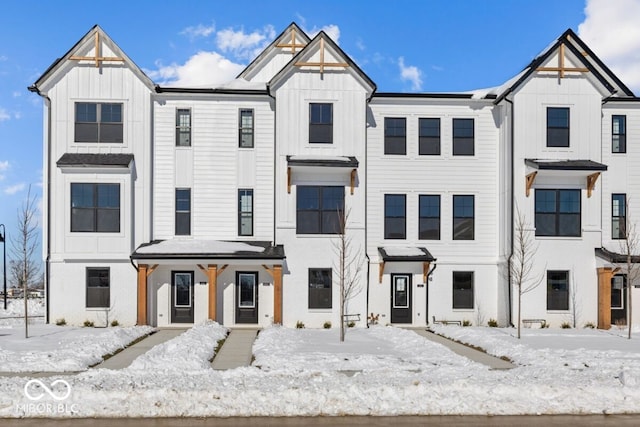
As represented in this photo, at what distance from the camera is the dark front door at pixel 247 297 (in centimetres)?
2559

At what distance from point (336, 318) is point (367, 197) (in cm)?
509

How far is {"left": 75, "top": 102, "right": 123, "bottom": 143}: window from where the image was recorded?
83.5ft

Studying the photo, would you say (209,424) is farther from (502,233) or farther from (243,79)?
(243,79)

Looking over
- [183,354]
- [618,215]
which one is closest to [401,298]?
[618,215]

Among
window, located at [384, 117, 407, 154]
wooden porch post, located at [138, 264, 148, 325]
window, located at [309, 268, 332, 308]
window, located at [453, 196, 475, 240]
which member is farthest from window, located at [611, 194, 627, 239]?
wooden porch post, located at [138, 264, 148, 325]

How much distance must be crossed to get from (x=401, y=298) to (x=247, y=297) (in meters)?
6.29

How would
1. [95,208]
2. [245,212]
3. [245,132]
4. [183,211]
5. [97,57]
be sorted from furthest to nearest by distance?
[245,132]
[245,212]
[183,211]
[97,57]
[95,208]

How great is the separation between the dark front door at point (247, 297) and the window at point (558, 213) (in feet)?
38.0

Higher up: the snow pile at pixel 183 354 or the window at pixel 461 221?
the window at pixel 461 221

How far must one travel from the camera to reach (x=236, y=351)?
59.1 feet

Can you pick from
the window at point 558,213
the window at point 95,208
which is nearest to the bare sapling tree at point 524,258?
the window at point 558,213

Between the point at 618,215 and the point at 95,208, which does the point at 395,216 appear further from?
the point at 95,208

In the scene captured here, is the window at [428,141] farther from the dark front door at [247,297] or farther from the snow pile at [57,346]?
the snow pile at [57,346]

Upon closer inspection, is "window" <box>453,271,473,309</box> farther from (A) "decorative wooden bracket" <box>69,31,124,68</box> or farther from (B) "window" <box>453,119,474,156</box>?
(A) "decorative wooden bracket" <box>69,31,124,68</box>
